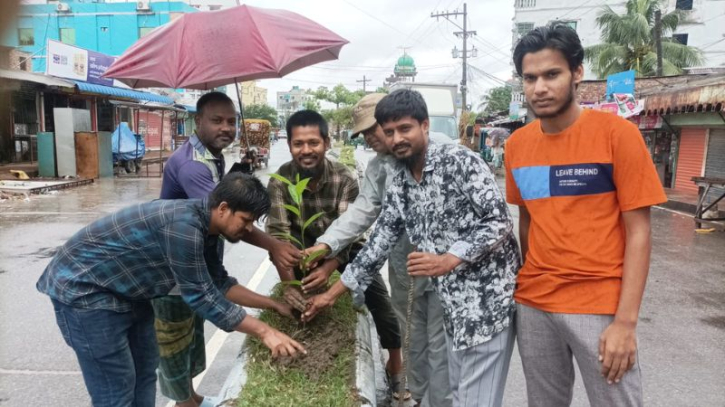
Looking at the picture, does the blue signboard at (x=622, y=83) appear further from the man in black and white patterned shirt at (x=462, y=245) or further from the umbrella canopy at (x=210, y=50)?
the man in black and white patterned shirt at (x=462, y=245)

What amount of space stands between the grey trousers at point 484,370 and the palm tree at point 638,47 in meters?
25.7

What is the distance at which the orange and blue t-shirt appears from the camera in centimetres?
174

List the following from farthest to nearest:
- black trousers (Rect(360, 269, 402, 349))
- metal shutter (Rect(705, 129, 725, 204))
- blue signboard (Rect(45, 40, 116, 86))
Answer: blue signboard (Rect(45, 40, 116, 86)) → metal shutter (Rect(705, 129, 725, 204)) → black trousers (Rect(360, 269, 402, 349))

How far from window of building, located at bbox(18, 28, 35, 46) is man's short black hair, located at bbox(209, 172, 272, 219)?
1584 mm

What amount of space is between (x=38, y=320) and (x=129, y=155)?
1484cm

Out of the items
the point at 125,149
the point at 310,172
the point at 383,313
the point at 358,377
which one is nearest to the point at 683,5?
the point at 125,149

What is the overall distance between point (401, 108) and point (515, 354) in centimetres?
280

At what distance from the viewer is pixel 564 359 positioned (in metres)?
2.04

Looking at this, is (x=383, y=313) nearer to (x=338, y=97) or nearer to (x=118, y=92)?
(x=118, y=92)

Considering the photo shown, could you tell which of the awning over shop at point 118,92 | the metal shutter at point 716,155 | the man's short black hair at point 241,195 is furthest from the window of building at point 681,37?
the man's short black hair at point 241,195

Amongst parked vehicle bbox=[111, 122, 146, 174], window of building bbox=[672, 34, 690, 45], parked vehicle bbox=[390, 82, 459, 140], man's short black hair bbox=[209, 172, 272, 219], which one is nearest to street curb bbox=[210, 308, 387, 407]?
man's short black hair bbox=[209, 172, 272, 219]

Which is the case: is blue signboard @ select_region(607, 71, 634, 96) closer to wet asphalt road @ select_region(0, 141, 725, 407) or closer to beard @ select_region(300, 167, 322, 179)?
wet asphalt road @ select_region(0, 141, 725, 407)

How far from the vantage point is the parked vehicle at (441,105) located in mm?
14898

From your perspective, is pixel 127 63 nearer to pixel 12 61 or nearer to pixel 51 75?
pixel 12 61
